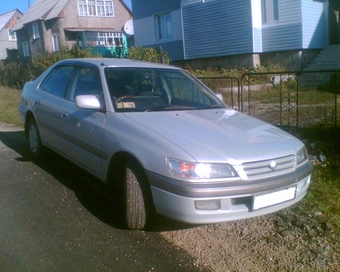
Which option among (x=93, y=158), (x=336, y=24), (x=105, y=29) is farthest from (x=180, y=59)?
(x=105, y=29)

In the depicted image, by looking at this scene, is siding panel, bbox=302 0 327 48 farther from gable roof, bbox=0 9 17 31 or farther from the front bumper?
gable roof, bbox=0 9 17 31

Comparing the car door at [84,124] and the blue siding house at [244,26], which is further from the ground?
the blue siding house at [244,26]

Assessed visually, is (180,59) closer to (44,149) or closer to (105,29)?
(44,149)

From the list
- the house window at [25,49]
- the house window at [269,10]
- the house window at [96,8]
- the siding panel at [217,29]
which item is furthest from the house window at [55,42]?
the house window at [269,10]

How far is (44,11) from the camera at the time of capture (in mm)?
36188

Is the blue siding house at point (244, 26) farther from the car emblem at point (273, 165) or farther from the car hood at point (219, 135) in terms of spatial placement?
the car emblem at point (273, 165)

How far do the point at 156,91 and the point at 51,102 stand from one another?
1544mm

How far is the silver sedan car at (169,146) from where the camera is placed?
10.8 feet

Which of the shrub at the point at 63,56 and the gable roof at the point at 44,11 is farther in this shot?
the gable roof at the point at 44,11

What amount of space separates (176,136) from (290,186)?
1.14 metres

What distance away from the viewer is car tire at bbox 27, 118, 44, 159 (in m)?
6.02

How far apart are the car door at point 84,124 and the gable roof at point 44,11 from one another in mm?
31673

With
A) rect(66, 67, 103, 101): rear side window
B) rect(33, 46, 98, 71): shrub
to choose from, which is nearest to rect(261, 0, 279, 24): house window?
rect(33, 46, 98, 71): shrub

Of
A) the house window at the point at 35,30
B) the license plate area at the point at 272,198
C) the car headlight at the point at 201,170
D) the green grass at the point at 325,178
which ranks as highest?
the house window at the point at 35,30
